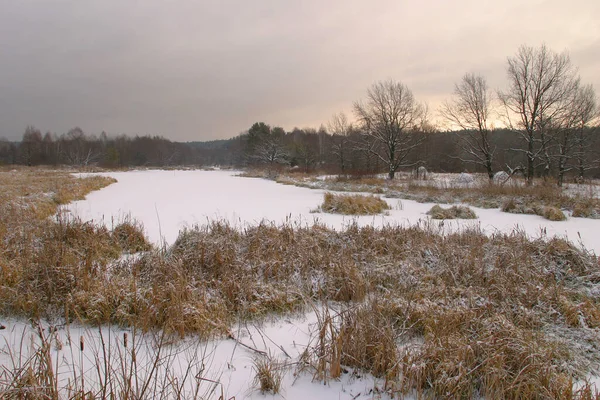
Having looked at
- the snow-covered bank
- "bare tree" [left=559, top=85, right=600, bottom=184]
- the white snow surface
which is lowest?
the snow-covered bank

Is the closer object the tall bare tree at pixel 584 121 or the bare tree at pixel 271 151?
the tall bare tree at pixel 584 121

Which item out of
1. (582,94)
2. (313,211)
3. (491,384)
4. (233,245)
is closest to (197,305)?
(233,245)

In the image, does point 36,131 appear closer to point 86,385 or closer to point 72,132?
point 72,132

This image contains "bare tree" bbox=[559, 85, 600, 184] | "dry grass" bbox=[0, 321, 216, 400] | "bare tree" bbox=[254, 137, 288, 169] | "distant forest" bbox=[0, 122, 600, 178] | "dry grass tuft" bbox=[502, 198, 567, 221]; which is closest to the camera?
"dry grass" bbox=[0, 321, 216, 400]

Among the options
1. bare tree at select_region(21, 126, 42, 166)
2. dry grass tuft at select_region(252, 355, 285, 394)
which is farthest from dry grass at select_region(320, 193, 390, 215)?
bare tree at select_region(21, 126, 42, 166)

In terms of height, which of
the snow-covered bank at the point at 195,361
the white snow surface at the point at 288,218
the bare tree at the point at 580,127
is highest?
the bare tree at the point at 580,127

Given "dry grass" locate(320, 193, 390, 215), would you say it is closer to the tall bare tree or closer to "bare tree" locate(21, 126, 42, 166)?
the tall bare tree

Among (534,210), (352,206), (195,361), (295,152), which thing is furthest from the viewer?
(295,152)

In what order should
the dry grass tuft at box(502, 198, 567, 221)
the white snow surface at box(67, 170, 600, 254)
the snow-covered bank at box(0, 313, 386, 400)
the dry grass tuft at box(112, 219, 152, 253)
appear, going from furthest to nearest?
the dry grass tuft at box(502, 198, 567, 221), the white snow surface at box(67, 170, 600, 254), the dry grass tuft at box(112, 219, 152, 253), the snow-covered bank at box(0, 313, 386, 400)

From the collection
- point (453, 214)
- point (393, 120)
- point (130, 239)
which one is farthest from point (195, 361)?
point (393, 120)

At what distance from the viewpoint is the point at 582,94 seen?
1895 centimetres

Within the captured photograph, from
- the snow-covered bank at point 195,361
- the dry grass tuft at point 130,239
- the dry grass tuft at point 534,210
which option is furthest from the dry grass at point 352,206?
the snow-covered bank at point 195,361

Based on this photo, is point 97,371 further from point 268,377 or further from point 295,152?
point 295,152

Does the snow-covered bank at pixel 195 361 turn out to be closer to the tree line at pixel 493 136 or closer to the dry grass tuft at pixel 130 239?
the dry grass tuft at pixel 130 239
